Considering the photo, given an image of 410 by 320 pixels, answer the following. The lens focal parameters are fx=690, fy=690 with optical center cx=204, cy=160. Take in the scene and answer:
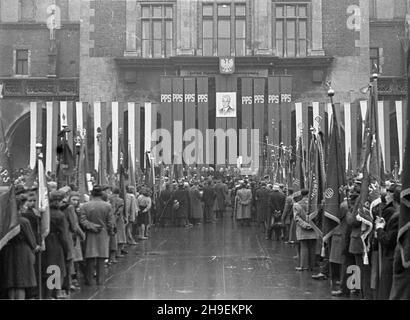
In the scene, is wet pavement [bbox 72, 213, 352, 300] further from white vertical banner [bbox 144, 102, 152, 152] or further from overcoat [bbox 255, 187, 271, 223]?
white vertical banner [bbox 144, 102, 152, 152]

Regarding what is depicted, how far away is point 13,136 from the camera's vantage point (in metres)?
37.2

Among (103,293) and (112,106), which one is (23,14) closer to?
(112,106)

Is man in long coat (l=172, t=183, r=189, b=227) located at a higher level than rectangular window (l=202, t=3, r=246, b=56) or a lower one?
lower

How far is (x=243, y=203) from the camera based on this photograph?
25219mm

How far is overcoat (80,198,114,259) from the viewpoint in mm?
12453

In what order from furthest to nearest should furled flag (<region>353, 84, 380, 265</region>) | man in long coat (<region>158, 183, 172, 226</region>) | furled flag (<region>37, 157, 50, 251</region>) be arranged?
man in long coat (<region>158, 183, 172, 226</region>)
furled flag (<region>353, 84, 380, 265</region>)
furled flag (<region>37, 157, 50, 251</region>)

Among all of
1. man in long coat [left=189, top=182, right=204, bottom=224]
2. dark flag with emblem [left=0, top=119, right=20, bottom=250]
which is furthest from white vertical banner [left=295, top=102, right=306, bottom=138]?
dark flag with emblem [left=0, top=119, right=20, bottom=250]

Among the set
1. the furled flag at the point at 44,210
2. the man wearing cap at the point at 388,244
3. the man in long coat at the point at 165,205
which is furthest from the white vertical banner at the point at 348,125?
the man wearing cap at the point at 388,244

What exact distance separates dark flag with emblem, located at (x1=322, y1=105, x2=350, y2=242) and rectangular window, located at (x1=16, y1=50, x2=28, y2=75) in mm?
32923

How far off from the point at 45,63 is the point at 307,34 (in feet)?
52.3

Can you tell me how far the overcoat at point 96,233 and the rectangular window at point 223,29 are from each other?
A: 82.7 feet

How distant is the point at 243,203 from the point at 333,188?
536 inches

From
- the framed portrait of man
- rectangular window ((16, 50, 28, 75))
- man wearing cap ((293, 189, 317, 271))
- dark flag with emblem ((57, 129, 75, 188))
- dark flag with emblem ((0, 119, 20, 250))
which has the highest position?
rectangular window ((16, 50, 28, 75))
